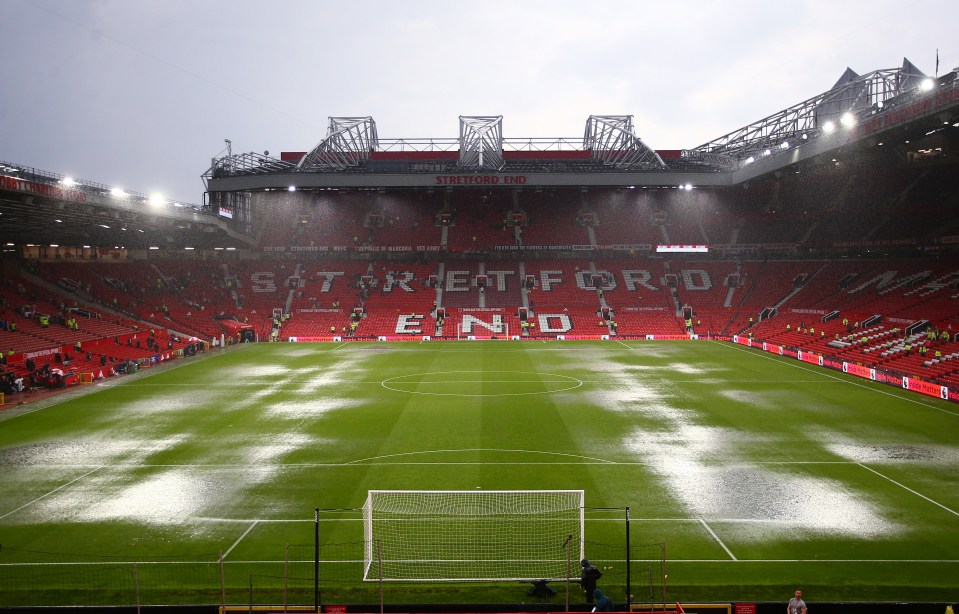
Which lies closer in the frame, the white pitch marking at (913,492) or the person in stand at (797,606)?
the person in stand at (797,606)

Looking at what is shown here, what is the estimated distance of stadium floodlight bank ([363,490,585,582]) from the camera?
42.0 ft

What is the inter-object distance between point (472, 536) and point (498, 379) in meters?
20.5

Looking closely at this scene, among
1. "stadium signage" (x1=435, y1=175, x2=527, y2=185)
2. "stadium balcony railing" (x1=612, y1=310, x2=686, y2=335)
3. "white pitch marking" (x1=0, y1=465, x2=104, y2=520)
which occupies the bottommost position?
"white pitch marking" (x1=0, y1=465, x2=104, y2=520)

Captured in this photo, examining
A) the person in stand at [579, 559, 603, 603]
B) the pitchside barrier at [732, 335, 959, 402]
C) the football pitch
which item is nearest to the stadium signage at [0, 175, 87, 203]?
the football pitch

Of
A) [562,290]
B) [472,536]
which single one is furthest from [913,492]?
[562,290]

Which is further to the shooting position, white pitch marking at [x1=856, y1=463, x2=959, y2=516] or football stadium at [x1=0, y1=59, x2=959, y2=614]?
white pitch marking at [x1=856, y1=463, x2=959, y2=516]

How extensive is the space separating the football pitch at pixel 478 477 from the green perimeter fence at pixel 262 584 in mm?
55

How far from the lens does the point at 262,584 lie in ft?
40.3

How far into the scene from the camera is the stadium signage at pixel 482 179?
202 ft

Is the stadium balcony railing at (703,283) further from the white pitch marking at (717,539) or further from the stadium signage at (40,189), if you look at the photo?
the stadium signage at (40,189)

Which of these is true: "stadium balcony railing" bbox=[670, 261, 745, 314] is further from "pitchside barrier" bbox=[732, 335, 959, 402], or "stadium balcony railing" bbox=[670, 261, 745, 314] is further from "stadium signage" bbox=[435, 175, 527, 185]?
"stadium signage" bbox=[435, 175, 527, 185]

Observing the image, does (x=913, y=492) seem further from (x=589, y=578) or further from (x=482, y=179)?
(x=482, y=179)

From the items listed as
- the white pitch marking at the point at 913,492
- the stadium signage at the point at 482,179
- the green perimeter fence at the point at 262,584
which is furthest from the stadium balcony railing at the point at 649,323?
the green perimeter fence at the point at 262,584

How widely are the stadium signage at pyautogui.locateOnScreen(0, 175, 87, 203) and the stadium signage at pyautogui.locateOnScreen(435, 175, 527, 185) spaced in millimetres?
32772
